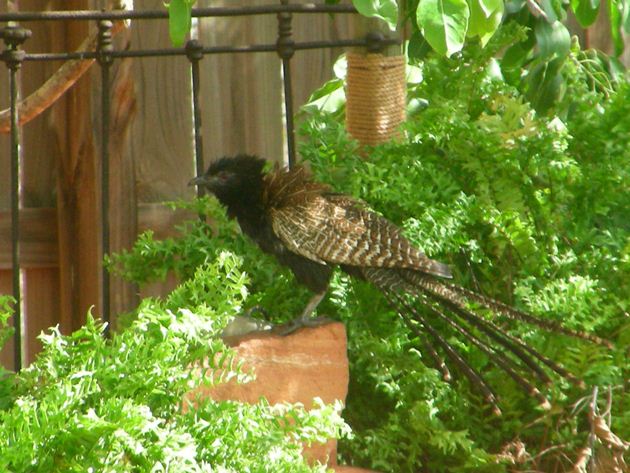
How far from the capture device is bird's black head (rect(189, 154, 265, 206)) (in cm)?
338

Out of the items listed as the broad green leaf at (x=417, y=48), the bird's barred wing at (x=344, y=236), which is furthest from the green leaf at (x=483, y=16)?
the broad green leaf at (x=417, y=48)

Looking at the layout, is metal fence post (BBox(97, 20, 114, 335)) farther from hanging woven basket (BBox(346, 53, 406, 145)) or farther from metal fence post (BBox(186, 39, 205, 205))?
hanging woven basket (BBox(346, 53, 406, 145))

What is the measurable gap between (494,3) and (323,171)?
1234 mm

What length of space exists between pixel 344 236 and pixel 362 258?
98 mm

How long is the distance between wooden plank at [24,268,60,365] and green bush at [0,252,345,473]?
2041mm

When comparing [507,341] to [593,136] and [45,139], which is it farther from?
[45,139]

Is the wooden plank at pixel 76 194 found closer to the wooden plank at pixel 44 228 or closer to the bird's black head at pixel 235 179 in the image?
the wooden plank at pixel 44 228

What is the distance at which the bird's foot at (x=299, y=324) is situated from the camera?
288 cm

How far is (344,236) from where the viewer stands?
3174 mm

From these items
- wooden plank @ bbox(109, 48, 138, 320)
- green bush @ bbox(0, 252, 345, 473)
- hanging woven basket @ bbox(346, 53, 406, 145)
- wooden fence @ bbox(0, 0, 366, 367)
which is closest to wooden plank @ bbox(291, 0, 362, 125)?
wooden fence @ bbox(0, 0, 366, 367)

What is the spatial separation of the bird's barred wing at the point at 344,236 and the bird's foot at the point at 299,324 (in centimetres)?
22

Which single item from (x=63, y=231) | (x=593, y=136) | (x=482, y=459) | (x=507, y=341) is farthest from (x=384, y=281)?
(x=63, y=231)

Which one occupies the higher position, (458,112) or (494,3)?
(494,3)

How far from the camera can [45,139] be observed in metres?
4.45
